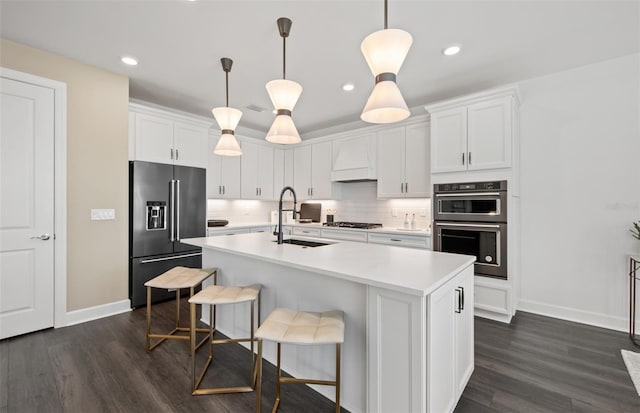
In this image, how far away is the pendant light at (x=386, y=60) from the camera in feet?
4.81

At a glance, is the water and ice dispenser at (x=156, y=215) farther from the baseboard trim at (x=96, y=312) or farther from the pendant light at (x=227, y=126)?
the pendant light at (x=227, y=126)

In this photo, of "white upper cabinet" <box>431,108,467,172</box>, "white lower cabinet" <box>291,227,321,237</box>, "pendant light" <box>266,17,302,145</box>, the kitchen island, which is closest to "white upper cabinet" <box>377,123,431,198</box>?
"white upper cabinet" <box>431,108,467,172</box>

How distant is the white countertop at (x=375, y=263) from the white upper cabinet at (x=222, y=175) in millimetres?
2362

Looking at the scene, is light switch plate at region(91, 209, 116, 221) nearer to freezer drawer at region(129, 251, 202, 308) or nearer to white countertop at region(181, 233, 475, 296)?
freezer drawer at region(129, 251, 202, 308)

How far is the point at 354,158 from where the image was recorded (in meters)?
4.56

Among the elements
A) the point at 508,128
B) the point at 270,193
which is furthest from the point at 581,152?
the point at 270,193

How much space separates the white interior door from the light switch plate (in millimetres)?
344

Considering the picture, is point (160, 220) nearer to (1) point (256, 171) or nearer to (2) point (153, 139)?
(2) point (153, 139)

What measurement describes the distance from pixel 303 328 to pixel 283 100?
5.19 ft

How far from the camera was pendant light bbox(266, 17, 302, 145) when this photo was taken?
80.0 inches

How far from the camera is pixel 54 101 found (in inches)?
110

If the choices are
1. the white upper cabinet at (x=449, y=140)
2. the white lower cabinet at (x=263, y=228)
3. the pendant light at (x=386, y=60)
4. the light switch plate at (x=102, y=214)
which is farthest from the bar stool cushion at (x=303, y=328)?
the white lower cabinet at (x=263, y=228)

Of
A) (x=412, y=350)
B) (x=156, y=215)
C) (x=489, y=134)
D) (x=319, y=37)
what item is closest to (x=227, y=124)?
(x=319, y=37)

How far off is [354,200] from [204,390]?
3.76 metres
